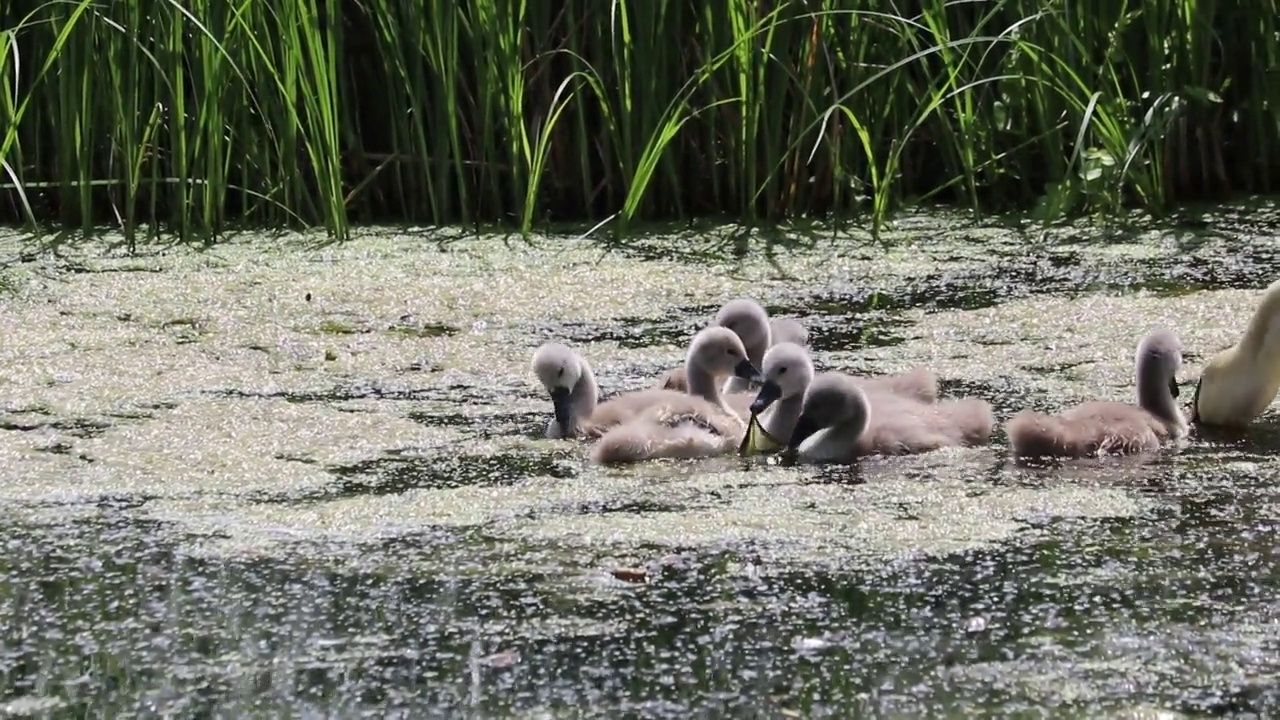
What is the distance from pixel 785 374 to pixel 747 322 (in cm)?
57

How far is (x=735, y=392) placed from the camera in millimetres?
4340

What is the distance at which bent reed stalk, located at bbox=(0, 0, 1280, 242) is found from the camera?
19.8 ft

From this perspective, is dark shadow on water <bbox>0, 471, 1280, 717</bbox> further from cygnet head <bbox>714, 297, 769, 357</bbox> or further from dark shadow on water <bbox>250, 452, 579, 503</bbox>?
cygnet head <bbox>714, 297, 769, 357</bbox>

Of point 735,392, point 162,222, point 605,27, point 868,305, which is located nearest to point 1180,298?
point 868,305

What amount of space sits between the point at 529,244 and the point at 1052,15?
5.75 feet

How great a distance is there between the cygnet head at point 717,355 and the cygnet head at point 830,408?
37cm

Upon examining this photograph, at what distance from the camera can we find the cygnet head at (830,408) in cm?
357

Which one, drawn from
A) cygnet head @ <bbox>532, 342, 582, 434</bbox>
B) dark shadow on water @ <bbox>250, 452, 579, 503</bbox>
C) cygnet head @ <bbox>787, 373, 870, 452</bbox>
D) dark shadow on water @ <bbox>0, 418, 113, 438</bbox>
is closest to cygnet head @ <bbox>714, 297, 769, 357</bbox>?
cygnet head @ <bbox>532, 342, 582, 434</bbox>

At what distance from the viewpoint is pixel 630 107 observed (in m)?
6.20

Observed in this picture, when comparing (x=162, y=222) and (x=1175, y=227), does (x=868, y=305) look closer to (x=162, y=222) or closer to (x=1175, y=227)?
(x=1175, y=227)

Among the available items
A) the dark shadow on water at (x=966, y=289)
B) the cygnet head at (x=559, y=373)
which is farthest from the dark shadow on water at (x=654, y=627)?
the dark shadow on water at (x=966, y=289)

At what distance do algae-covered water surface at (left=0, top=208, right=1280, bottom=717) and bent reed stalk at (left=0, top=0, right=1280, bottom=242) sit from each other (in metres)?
0.82

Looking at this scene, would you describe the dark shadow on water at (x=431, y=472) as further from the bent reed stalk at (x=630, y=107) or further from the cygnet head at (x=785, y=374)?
the bent reed stalk at (x=630, y=107)

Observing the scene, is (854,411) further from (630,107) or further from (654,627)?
(630,107)
